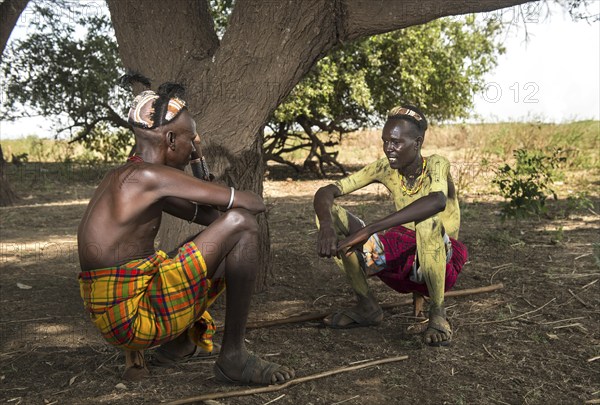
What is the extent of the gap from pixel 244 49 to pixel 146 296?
6.38ft

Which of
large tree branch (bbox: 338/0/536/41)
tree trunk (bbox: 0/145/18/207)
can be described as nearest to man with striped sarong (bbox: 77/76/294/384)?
Answer: large tree branch (bbox: 338/0/536/41)

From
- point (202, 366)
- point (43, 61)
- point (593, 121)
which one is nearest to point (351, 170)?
point (593, 121)

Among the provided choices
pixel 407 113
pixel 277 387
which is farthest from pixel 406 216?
pixel 277 387

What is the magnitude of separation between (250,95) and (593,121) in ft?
37.0

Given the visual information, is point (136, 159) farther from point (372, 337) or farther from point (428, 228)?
point (372, 337)

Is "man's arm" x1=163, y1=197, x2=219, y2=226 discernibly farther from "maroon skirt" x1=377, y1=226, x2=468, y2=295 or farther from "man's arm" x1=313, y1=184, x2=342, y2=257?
"maroon skirt" x1=377, y1=226, x2=468, y2=295

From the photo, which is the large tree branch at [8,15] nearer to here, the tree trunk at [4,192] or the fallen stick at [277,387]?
the tree trunk at [4,192]

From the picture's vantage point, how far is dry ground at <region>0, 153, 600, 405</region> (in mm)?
3162

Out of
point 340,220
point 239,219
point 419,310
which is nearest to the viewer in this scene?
point 239,219

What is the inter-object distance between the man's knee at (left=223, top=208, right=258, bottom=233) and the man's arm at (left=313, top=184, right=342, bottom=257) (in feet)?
2.26

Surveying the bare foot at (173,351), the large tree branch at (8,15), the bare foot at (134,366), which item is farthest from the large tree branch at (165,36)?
the large tree branch at (8,15)

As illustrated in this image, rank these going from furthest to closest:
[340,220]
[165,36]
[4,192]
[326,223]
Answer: [4,192] < [165,36] < [340,220] < [326,223]

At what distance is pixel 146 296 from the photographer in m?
2.96

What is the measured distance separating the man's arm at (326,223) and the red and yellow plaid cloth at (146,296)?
0.81 meters
